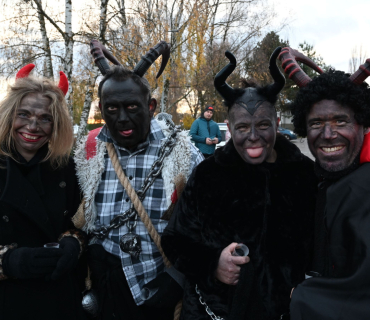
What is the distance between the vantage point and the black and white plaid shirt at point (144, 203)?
227 centimetres

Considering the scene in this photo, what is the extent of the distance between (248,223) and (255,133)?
54 cm

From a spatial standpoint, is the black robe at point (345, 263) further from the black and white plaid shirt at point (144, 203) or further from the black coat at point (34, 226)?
the black coat at point (34, 226)

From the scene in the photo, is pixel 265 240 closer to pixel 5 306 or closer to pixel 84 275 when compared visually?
pixel 84 275

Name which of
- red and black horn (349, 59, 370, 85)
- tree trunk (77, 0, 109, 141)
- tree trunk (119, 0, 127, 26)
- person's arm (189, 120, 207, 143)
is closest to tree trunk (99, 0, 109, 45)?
tree trunk (77, 0, 109, 141)

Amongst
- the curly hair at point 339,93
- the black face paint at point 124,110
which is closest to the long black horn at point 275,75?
the curly hair at point 339,93

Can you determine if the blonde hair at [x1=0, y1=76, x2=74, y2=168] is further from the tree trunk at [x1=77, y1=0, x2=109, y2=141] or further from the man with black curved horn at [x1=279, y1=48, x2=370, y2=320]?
the tree trunk at [x1=77, y1=0, x2=109, y2=141]

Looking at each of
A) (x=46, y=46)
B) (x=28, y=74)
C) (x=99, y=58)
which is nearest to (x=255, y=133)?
(x=99, y=58)

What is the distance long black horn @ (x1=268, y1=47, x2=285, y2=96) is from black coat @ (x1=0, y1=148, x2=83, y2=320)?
1.61 metres

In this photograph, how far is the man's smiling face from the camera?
66.7 inches

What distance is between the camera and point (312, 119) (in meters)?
Result: 1.80

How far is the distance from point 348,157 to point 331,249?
1.62 ft

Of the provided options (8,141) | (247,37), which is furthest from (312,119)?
(247,37)

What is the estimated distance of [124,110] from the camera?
2273 millimetres

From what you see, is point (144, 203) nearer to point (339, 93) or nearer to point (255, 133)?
point (255, 133)
